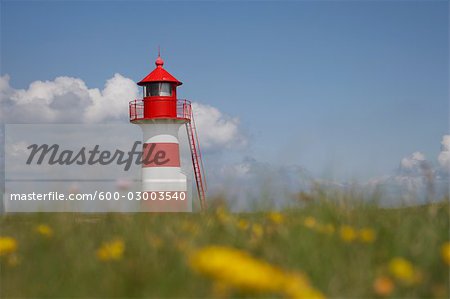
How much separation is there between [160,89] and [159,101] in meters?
0.52

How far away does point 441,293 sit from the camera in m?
4.21

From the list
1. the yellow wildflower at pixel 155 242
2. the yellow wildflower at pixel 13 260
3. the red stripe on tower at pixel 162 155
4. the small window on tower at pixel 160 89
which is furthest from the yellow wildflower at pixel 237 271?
the small window on tower at pixel 160 89

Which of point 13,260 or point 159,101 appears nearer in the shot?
point 13,260

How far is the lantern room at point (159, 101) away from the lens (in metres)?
25.5

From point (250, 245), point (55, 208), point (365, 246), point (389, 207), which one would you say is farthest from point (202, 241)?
point (389, 207)

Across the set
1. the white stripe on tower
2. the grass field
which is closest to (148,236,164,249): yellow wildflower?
the grass field

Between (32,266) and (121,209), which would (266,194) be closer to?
(121,209)

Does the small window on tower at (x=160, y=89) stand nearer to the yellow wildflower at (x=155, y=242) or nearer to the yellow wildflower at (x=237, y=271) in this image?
the yellow wildflower at (x=155, y=242)

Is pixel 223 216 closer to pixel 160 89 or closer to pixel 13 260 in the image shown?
pixel 13 260

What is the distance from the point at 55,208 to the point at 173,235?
205 centimetres

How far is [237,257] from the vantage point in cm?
295

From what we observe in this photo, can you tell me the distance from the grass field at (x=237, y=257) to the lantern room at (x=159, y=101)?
18.9 m

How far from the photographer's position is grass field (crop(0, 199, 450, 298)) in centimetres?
383

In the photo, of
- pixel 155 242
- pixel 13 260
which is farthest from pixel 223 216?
pixel 13 260
